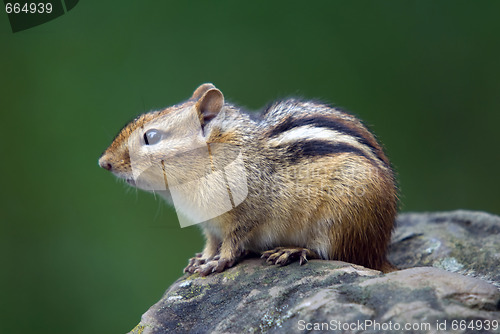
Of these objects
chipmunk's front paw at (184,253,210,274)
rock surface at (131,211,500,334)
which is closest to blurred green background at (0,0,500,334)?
chipmunk's front paw at (184,253,210,274)

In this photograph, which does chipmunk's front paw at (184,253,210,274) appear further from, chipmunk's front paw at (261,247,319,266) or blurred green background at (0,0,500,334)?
blurred green background at (0,0,500,334)

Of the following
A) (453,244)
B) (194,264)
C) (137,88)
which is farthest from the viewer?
(137,88)

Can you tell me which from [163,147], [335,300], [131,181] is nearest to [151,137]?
[163,147]

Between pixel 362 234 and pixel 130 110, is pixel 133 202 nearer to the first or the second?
pixel 130 110

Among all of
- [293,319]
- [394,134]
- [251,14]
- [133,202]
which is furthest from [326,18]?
[293,319]

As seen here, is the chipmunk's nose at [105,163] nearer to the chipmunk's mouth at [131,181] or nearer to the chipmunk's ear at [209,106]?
the chipmunk's mouth at [131,181]

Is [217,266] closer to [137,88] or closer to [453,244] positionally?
[453,244]
